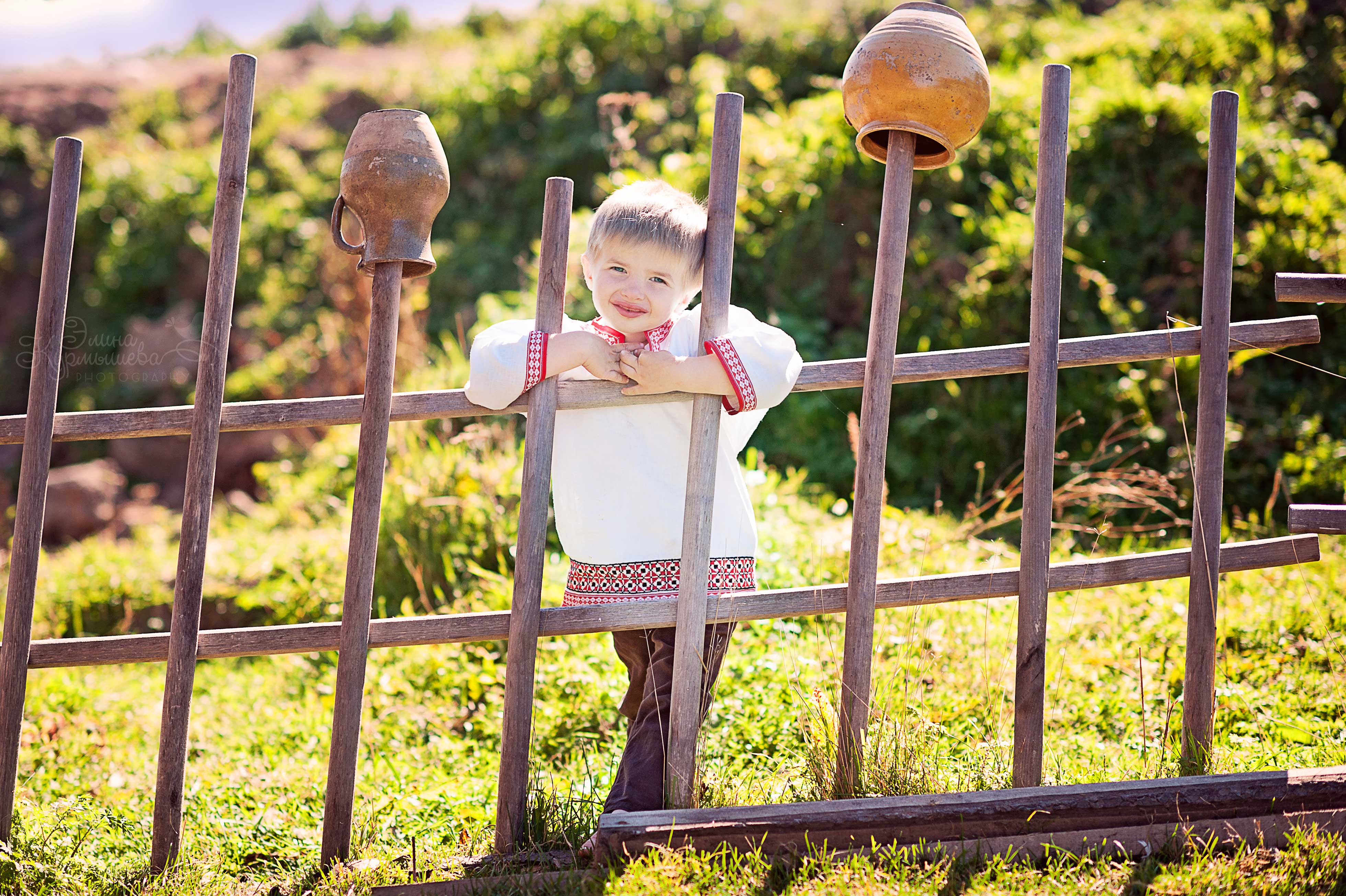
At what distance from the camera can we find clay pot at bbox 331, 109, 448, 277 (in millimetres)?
2264

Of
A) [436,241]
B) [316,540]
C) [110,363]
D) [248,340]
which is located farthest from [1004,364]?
[110,363]

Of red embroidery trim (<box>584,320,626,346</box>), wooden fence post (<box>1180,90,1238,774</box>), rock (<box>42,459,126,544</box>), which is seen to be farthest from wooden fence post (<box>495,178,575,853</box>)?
rock (<box>42,459,126,544</box>)

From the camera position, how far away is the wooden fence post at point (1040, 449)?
229 cm

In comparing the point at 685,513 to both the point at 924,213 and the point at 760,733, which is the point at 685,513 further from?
the point at 924,213

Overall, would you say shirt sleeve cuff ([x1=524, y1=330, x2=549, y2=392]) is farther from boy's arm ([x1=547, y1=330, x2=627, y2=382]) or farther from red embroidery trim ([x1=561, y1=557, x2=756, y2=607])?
red embroidery trim ([x1=561, y1=557, x2=756, y2=607])

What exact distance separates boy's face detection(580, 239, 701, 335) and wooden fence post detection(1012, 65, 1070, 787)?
31.9 inches

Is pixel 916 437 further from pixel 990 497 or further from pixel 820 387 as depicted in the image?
pixel 820 387

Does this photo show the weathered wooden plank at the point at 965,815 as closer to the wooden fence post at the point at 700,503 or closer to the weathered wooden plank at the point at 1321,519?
the wooden fence post at the point at 700,503

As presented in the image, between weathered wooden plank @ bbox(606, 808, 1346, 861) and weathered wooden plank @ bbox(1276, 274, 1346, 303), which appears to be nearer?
Result: weathered wooden plank @ bbox(606, 808, 1346, 861)

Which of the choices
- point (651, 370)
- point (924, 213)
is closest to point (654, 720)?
point (651, 370)

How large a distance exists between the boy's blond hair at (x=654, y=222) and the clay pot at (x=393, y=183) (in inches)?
15.0

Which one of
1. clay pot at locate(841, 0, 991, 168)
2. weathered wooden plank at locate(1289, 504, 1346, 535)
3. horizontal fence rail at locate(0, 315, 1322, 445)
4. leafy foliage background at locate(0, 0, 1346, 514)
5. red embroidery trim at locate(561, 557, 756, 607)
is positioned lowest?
red embroidery trim at locate(561, 557, 756, 607)

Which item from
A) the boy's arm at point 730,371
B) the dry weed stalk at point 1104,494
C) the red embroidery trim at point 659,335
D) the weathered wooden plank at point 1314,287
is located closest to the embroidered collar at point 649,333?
the red embroidery trim at point 659,335

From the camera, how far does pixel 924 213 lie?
5320mm
